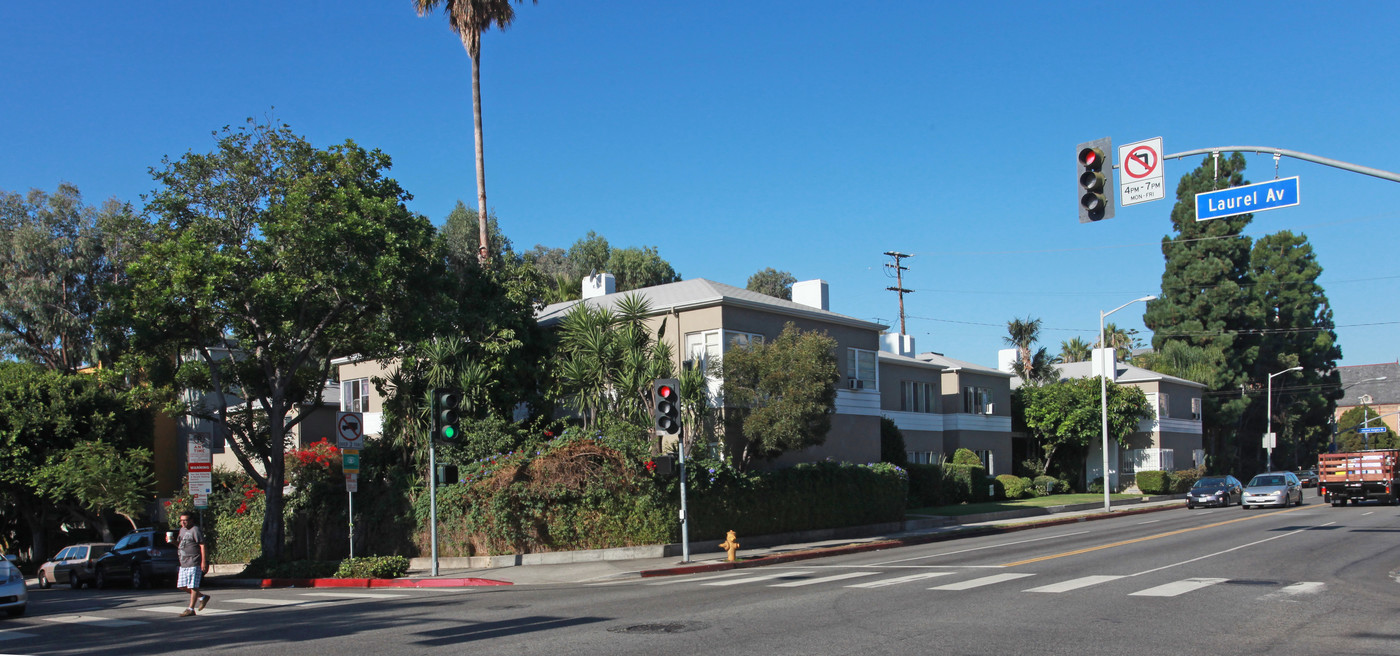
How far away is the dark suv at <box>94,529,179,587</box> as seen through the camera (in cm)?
2461

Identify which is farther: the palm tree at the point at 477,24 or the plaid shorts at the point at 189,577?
the palm tree at the point at 477,24

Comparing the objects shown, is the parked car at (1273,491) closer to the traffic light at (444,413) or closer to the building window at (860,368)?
the building window at (860,368)

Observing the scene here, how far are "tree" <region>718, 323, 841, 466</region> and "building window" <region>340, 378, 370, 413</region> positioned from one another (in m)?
16.3

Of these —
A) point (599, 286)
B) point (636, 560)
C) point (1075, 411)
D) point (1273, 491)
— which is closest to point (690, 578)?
point (636, 560)


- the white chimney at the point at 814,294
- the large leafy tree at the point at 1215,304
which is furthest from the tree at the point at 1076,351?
the white chimney at the point at 814,294

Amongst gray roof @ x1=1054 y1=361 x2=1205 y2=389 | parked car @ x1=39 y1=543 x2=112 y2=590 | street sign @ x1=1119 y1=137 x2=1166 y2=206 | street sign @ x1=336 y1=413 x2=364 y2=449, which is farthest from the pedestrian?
gray roof @ x1=1054 y1=361 x2=1205 y2=389

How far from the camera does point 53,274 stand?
137 feet

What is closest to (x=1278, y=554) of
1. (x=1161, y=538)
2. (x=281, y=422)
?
(x=1161, y=538)

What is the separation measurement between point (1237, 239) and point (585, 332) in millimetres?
55502

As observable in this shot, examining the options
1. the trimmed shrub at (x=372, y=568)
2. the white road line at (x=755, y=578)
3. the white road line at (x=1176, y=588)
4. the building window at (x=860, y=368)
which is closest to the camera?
the white road line at (x=1176, y=588)

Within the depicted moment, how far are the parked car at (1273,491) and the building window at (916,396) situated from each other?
13.4 metres

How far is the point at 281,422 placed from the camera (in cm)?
2561

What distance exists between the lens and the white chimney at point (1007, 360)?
195ft

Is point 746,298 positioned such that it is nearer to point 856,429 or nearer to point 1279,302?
point 856,429
